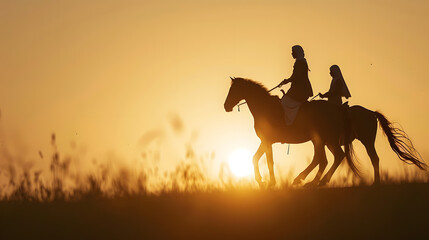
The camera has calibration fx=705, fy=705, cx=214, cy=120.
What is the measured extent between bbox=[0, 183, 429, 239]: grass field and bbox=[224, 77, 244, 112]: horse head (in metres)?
4.17

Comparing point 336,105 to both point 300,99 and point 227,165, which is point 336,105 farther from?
point 227,165

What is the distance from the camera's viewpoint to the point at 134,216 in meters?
9.75

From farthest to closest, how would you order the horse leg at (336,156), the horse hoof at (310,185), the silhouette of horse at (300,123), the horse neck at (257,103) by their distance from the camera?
1. the horse neck at (257,103)
2. the silhouette of horse at (300,123)
3. the horse leg at (336,156)
4. the horse hoof at (310,185)

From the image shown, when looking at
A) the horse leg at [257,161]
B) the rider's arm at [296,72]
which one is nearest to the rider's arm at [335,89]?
the rider's arm at [296,72]

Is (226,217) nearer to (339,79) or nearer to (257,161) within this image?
(257,161)

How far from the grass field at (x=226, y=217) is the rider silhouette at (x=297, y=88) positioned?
3.86 meters

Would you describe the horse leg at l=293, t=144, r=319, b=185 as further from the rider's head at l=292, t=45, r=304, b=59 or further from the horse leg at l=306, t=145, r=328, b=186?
the rider's head at l=292, t=45, r=304, b=59

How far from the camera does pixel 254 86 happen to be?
15078 mm

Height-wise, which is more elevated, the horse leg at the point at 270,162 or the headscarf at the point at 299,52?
the headscarf at the point at 299,52

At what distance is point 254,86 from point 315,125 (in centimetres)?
154

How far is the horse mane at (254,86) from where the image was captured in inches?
591

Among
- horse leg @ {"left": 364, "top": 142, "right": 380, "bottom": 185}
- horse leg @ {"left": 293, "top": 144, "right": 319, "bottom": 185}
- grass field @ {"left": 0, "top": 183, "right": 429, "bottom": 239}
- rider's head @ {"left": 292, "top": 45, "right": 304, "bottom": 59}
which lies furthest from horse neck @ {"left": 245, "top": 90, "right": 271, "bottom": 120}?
grass field @ {"left": 0, "top": 183, "right": 429, "bottom": 239}

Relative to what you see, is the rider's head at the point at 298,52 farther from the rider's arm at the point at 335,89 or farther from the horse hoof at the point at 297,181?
the horse hoof at the point at 297,181

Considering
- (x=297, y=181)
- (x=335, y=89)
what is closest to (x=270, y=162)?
(x=297, y=181)
